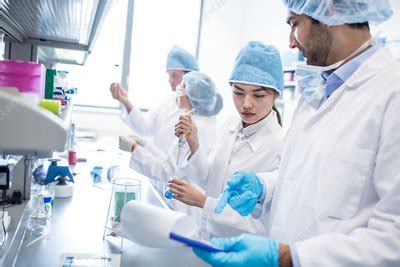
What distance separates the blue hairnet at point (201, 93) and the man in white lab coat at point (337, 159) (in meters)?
1.09

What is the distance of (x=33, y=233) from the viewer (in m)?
1.27

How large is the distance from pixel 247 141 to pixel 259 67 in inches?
13.2

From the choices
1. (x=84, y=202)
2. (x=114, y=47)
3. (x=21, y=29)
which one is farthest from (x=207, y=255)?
(x=114, y=47)

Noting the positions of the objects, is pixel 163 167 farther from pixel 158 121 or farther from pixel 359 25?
pixel 359 25

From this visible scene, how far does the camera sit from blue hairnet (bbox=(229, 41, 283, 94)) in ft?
5.01

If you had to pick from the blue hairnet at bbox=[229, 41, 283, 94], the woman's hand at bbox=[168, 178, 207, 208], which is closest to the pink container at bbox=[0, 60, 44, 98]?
the woman's hand at bbox=[168, 178, 207, 208]

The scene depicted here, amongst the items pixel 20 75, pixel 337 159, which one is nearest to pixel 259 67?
pixel 337 159

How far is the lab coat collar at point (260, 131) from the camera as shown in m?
1.57

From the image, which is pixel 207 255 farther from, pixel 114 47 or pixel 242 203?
pixel 114 47

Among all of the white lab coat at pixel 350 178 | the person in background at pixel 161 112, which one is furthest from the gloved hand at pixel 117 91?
→ the white lab coat at pixel 350 178

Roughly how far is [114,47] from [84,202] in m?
4.06

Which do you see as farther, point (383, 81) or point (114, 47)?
point (114, 47)

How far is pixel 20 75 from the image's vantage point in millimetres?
734

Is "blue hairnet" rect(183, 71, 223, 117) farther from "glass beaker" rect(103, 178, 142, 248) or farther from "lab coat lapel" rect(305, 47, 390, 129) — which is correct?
"lab coat lapel" rect(305, 47, 390, 129)
